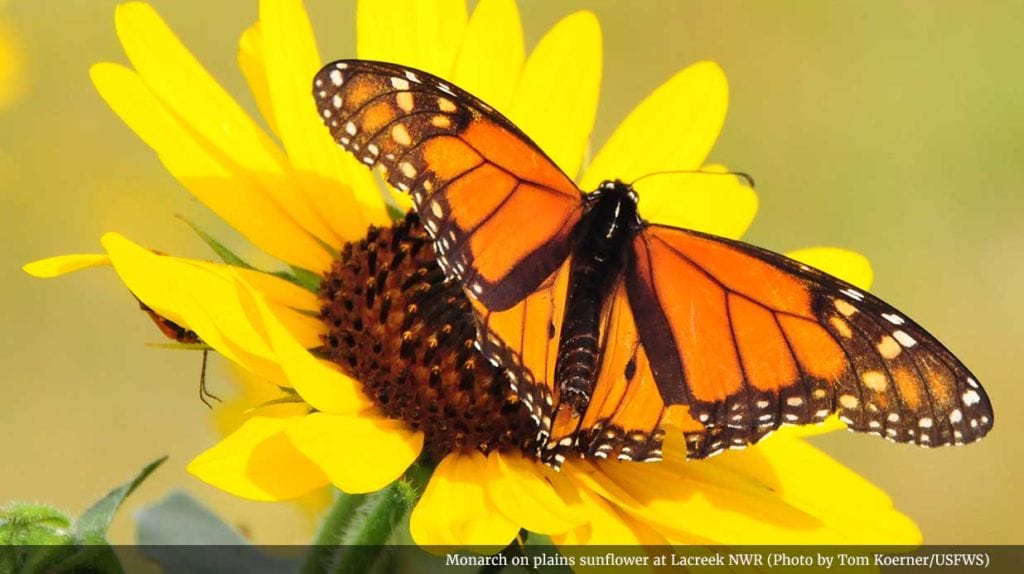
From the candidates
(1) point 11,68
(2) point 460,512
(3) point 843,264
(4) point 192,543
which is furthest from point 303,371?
(1) point 11,68

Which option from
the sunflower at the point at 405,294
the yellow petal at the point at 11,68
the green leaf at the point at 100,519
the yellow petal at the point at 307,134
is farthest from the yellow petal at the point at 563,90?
the yellow petal at the point at 11,68

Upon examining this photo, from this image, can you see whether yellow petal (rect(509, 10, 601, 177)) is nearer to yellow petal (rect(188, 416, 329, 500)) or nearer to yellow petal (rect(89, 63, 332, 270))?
yellow petal (rect(89, 63, 332, 270))

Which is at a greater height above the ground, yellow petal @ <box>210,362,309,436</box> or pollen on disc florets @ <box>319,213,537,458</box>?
pollen on disc florets @ <box>319,213,537,458</box>

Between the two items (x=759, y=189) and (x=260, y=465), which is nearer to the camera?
(x=260, y=465)

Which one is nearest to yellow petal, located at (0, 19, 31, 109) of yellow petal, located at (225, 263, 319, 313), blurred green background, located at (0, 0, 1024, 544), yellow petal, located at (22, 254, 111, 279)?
blurred green background, located at (0, 0, 1024, 544)

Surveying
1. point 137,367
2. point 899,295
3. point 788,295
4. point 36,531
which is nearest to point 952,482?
point 899,295

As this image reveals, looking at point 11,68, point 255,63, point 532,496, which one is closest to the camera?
point 532,496

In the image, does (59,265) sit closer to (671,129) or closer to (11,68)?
(671,129)
